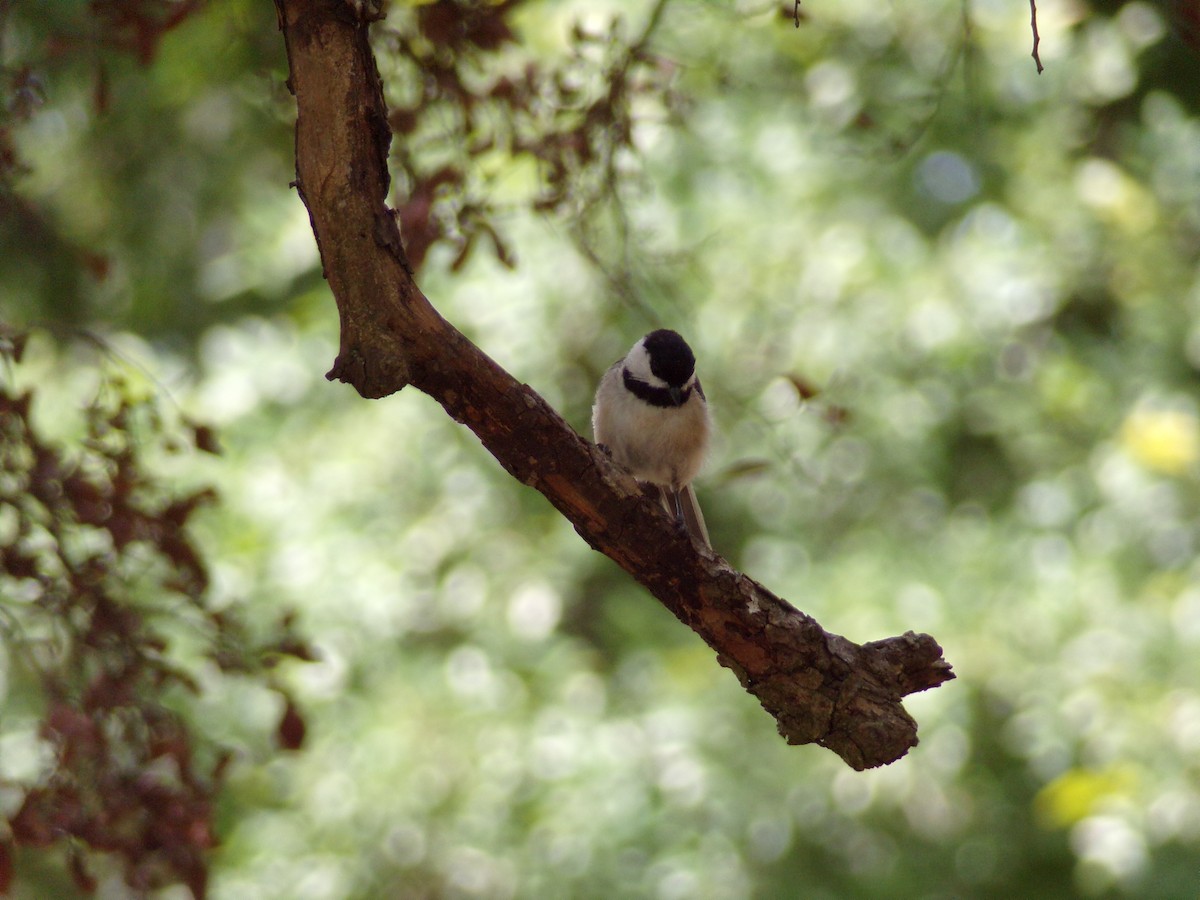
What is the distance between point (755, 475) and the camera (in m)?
5.27

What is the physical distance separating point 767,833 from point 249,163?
4244 mm

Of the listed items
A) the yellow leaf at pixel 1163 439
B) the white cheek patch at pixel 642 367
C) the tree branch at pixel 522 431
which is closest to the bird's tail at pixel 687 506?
the white cheek patch at pixel 642 367

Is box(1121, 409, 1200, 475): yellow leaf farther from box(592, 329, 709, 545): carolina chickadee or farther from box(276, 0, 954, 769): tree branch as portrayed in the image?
box(276, 0, 954, 769): tree branch

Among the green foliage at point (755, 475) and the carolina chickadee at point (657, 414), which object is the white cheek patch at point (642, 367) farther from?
the green foliage at point (755, 475)

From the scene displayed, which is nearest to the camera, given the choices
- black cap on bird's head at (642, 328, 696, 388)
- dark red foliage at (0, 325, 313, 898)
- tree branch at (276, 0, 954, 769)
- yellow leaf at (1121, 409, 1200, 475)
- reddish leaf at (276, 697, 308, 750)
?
tree branch at (276, 0, 954, 769)

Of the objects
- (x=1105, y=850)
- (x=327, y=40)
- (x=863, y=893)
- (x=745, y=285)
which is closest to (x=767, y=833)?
(x=863, y=893)

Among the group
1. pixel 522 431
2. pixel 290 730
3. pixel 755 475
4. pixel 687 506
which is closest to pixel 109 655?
pixel 290 730

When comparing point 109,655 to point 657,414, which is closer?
point 109,655

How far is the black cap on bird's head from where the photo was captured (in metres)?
4.05

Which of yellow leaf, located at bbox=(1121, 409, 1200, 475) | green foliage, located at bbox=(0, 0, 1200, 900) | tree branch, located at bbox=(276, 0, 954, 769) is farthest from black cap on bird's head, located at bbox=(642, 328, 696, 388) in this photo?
yellow leaf, located at bbox=(1121, 409, 1200, 475)

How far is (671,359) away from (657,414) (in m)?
0.21

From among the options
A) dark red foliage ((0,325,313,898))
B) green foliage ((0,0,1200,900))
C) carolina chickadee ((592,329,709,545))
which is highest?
green foliage ((0,0,1200,900))

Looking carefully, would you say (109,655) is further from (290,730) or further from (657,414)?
(657,414)

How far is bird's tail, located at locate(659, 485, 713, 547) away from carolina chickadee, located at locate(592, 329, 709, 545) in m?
0.02
